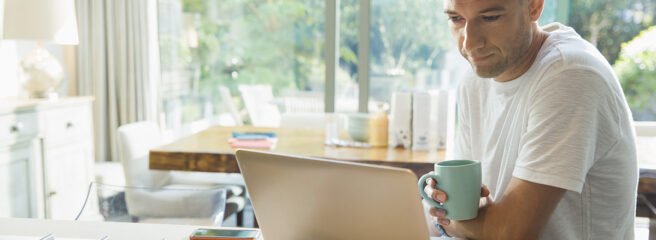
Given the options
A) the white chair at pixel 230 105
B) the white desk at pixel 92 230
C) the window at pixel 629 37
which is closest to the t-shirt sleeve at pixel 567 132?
the white desk at pixel 92 230

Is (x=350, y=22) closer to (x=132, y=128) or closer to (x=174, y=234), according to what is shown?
(x=132, y=128)

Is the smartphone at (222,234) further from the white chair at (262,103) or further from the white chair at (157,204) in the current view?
the white chair at (262,103)

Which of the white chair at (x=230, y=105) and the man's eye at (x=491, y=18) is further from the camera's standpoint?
the white chair at (x=230, y=105)

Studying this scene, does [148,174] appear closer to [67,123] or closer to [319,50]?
[67,123]

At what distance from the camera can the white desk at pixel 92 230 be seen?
3.68 feet

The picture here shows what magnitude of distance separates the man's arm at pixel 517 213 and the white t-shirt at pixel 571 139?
2 cm

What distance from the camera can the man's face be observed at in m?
1.09

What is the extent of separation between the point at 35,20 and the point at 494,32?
2.59 metres

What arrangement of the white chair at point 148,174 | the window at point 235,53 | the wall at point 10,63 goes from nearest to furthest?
1. the white chair at point 148,174
2. the wall at point 10,63
3. the window at point 235,53

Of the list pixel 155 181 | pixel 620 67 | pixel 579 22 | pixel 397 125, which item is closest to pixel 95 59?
pixel 155 181

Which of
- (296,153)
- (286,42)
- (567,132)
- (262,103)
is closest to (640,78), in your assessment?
(286,42)

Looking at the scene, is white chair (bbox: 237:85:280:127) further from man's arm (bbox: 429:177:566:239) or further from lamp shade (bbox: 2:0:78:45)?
man's arm (bbox: 429:177:566:239)

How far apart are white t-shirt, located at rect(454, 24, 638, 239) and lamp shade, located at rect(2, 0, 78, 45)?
2535 mm

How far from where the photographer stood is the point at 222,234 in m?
1.03
